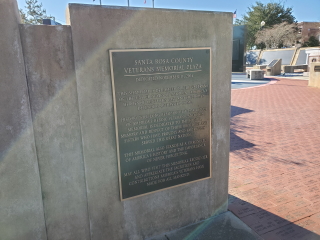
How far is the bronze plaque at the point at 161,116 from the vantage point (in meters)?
2.88

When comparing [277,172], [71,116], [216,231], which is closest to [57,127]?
[71,116]

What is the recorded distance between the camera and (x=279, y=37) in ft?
140

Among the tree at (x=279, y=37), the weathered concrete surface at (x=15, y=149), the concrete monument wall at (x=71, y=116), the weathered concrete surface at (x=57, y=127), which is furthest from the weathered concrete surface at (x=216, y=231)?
the tree at (x=279, y=37)

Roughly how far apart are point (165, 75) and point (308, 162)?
14.3 ft

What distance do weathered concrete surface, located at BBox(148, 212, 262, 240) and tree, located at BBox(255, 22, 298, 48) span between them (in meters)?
45.5

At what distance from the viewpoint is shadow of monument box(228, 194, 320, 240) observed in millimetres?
3432

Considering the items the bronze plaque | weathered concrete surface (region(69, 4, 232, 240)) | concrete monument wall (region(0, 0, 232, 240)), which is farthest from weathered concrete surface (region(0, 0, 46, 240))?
the bronze plaque

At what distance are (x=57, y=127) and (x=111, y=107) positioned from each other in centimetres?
58

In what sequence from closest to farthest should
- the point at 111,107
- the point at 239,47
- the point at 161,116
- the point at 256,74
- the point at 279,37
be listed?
1. the point at 111,107
2. the point at 161,116
3. the point at 256,74
4. the point at 239,47
5. the point at 279,37

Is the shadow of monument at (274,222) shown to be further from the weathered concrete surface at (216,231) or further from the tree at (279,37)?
the tree at (279,37)

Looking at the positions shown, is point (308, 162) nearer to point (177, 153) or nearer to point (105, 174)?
point (177, 153)

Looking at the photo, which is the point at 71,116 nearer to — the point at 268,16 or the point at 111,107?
the point at 111,107

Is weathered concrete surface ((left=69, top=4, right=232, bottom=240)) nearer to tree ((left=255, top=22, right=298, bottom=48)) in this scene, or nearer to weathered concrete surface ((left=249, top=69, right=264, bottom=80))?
weathered concrete surface ((left=249, top=69, right=264, bottom=80))

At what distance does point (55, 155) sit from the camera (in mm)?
2727
